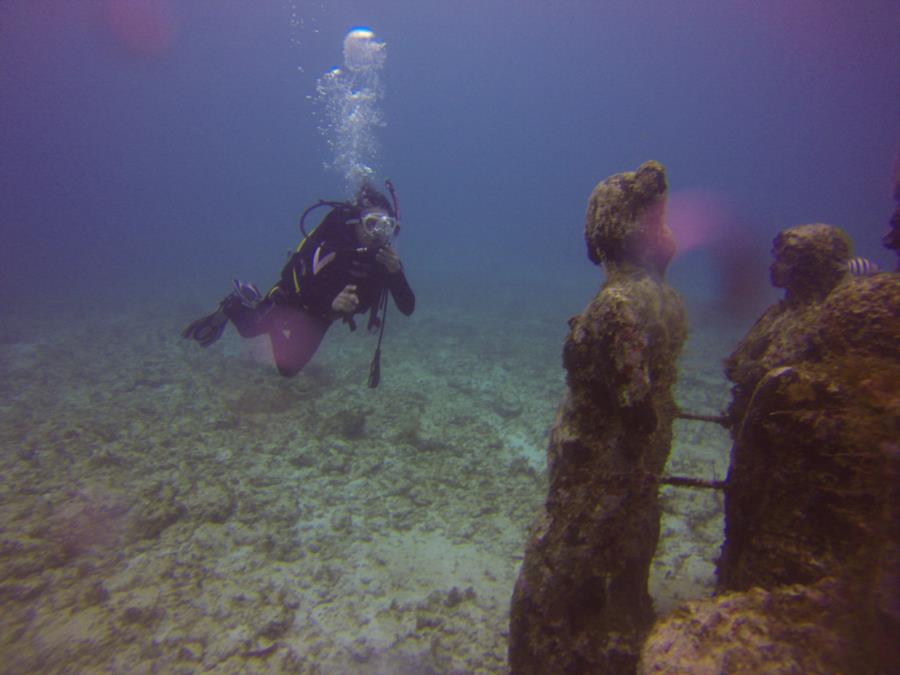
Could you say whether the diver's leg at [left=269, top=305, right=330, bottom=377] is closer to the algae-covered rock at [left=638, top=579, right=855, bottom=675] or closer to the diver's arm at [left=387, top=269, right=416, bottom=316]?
the diver's arm at [left=387, top=269, right=416, bottom=316]

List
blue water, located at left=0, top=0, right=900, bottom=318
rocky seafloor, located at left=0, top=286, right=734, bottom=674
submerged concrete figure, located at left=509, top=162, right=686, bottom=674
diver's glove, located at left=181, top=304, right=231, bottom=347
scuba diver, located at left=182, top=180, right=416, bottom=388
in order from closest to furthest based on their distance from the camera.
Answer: submerged concrete figure, located at left=509, top=162, right=686, bottom=674, rocky seafloor, located at left=0, top=286, right=734, bottom=674, scuba diver, located at left=182, top=180, right=416, bottom=388, diver's glove, located at left=181, top=304, right=231, bottom=347, blue water, located at left=0, top=0, right=900, bottom=318

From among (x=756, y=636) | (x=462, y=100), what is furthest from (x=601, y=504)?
(x=462, y=100)

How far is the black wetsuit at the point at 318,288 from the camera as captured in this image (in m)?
6.12

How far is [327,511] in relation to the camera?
4.85 metres

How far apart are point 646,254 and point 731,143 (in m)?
122

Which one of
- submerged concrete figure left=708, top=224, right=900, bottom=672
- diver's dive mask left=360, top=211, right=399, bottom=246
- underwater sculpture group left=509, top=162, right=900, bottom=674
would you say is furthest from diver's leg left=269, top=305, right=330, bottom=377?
submerged concrete figure left=708, top=224, right=900, bottom=672

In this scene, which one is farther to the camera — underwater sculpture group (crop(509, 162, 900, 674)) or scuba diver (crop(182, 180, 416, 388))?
scuba diver (crop(182, 180, 416, 388))

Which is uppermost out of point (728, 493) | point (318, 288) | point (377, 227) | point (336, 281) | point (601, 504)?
point (377, 227)

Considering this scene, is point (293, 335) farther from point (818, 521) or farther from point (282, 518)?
point (818, 521)

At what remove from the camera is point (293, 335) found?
661 centimetres

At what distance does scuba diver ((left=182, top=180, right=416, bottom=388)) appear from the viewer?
608 centimetres

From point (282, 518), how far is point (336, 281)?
133 inches

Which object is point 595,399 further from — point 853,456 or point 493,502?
point 493,502

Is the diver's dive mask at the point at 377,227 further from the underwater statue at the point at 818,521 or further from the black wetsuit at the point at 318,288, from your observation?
the underwater statue at the point at 818,521
